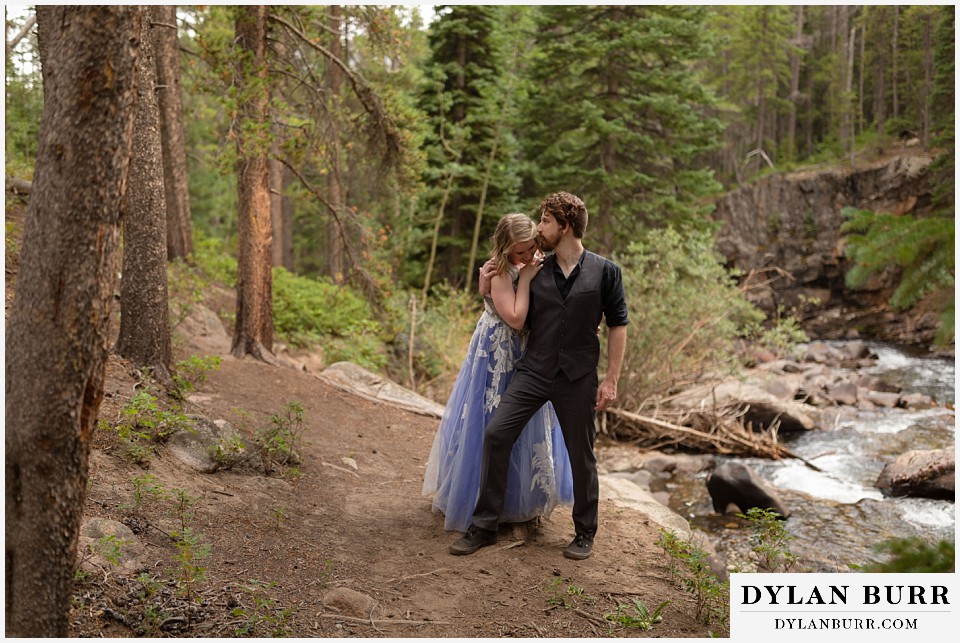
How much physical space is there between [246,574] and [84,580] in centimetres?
81

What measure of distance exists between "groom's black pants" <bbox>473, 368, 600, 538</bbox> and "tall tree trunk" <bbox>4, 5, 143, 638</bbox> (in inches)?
94.6

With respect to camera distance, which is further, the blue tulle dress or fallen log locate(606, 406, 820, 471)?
fallen log locate(606, 406, 820, 471)

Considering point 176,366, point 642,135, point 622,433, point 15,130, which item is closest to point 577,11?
point 642,135

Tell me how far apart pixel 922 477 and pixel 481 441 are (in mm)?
6970

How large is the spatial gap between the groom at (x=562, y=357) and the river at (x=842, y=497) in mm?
2515

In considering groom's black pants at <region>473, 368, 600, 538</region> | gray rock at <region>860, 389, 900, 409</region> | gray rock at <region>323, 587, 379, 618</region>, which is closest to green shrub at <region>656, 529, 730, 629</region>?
Result: groom's black pants at <region>473, 368, 600, 538</region>

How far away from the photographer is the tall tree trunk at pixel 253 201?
809cm

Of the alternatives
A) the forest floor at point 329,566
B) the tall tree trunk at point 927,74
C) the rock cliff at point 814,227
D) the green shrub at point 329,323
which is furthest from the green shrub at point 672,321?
the tall tree trunk at point 927,74

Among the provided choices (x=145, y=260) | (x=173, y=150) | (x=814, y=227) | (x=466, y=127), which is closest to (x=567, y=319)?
(x=145, y=260)

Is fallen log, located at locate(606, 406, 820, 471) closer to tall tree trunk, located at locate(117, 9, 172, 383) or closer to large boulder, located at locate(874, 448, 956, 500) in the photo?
large boulder, located at locate(874, 448, 956, 500)

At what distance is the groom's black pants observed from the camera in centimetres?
465

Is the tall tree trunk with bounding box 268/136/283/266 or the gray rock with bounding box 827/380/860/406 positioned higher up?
the tall tree trunk with bounding box 268/136/283/266

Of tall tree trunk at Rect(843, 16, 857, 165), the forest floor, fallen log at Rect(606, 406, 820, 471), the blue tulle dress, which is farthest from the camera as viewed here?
tall tree trunk at Rect(843, 16, 857, 165)

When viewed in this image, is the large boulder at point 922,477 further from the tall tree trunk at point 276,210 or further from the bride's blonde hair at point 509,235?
the tall tree trunk at point 276,210
